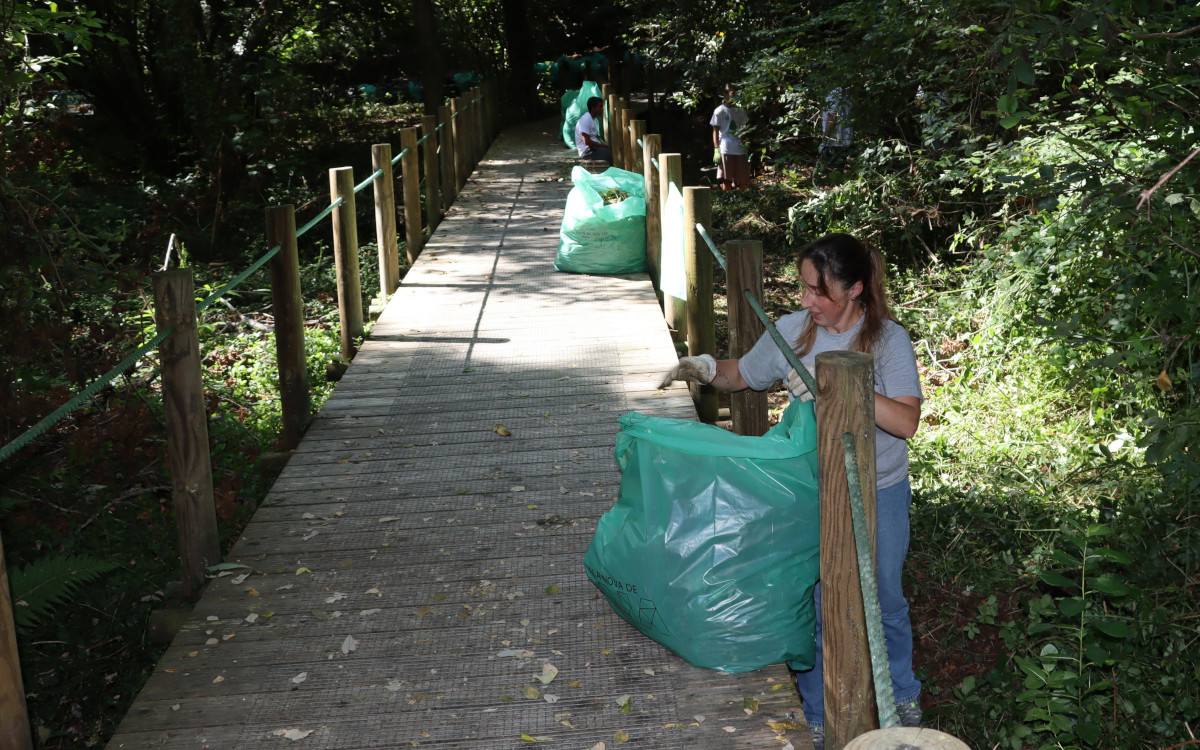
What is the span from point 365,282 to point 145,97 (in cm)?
941

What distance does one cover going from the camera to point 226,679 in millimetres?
3184

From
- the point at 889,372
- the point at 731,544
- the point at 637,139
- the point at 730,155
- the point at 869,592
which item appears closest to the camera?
the point at 869,592

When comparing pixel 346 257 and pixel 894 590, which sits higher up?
pixel 346 257

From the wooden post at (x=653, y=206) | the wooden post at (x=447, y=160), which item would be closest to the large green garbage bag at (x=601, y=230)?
the wooden post at (x=653, y=206)

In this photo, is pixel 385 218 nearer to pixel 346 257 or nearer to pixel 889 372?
pixel 346 257

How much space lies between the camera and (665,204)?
7055 millimetres

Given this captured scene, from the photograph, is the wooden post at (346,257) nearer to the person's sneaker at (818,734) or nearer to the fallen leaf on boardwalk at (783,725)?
the person's sneaker at (818,734)

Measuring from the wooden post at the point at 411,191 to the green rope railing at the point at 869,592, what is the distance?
7.10m

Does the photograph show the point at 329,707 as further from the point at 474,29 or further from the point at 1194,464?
the point at 474,29

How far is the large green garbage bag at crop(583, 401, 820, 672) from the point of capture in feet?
9.76

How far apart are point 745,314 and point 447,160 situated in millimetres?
8948

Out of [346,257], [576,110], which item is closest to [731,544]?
[346,257]

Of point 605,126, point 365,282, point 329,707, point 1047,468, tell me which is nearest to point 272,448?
point 329,707

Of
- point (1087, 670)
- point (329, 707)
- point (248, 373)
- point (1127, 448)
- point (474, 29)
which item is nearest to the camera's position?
point (329, 707)
